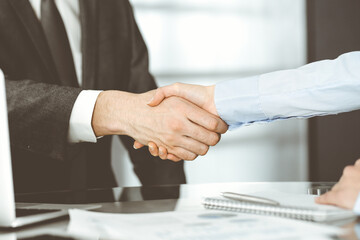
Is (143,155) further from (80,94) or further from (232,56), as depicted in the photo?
(232,56)

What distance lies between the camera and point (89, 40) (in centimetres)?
166

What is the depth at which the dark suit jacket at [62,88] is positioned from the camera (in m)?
1.34

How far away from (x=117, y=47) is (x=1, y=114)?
3.25 ft

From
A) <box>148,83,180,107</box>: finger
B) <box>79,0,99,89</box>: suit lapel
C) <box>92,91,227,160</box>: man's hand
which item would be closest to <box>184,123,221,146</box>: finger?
<box>92,91,227,160</box>: man's hand

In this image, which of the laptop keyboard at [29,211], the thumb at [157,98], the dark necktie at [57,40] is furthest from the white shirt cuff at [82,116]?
the laptop keyboard at [29,211]

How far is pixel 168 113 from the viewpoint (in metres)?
1.38

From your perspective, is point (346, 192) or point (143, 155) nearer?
point (346, 192)

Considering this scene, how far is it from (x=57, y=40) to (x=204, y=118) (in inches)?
20.8

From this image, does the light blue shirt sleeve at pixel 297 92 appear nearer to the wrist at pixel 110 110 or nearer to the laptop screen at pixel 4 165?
the wrist at pixel 110 110

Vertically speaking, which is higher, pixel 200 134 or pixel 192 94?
pixel 192 94

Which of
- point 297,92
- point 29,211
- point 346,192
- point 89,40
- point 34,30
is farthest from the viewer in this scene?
point 89,40

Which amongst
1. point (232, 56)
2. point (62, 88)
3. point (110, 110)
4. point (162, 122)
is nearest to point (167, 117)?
point (162, 122)

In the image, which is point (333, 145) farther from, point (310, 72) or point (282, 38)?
point (310, 72)

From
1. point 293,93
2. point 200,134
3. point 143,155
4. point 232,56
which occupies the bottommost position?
point 143,155
